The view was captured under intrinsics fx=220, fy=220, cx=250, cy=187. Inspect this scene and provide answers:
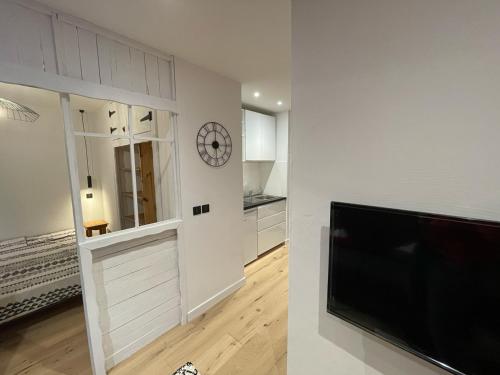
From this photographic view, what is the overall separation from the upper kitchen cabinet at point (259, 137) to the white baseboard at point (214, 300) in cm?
182

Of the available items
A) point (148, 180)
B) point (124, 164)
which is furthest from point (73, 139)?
point (124, 164)

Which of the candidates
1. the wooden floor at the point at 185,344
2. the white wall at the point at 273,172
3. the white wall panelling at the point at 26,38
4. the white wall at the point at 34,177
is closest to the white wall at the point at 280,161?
the white wall at the point at 273,172

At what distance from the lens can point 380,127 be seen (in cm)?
92

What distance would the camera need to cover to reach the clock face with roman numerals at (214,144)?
2.20 metres

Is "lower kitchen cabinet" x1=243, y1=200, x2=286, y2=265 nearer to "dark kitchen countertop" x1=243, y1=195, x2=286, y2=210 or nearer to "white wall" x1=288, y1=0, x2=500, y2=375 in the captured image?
"dark kitchen countertop" x1=243, y1=195, x2=286, y2=210

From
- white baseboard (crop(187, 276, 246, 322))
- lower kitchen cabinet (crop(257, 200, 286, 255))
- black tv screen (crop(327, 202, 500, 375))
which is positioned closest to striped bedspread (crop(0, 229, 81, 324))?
white baseboard (crop(187, 276, 246, 322))

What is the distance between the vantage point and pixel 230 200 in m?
2.57

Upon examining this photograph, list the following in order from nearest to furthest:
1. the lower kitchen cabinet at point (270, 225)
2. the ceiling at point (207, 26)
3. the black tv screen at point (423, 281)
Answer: the black tv screen at point (423, 281)
the ceiling at point (207, 26)
the lower kitchen cabinet at point (270, 225)

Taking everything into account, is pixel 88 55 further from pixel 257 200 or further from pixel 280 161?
pixel 280 161

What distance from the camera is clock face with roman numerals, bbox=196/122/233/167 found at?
220 cm

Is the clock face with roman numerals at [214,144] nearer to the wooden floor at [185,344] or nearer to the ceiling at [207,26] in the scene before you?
the ceiling at [207,26]

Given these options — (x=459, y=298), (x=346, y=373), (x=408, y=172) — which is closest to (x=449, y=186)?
(x=408, y=172)

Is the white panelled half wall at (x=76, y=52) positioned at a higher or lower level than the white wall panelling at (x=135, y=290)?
higher

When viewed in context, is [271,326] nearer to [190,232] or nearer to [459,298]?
[190,232]
